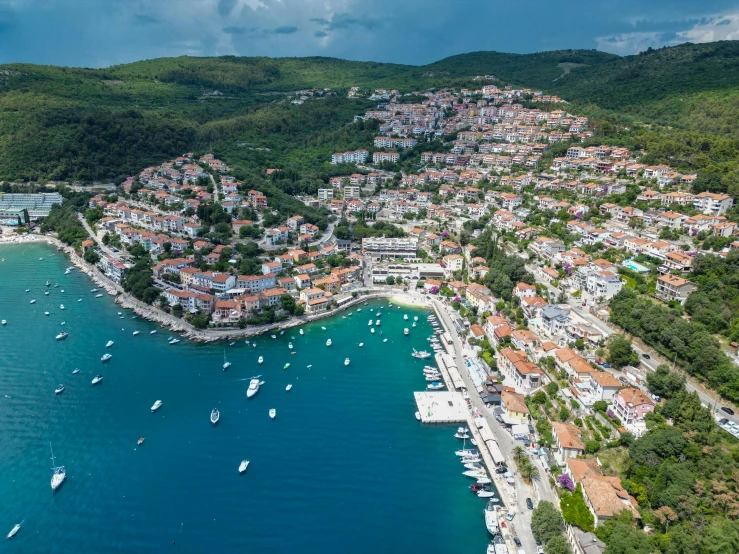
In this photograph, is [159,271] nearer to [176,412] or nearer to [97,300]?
[97,300]

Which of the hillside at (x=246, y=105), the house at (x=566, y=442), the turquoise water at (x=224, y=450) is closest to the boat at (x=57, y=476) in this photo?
the turquoise water at (x=224, y=450)

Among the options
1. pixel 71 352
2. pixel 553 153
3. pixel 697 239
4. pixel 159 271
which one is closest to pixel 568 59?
pixel 553 153

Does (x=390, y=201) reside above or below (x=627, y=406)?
above

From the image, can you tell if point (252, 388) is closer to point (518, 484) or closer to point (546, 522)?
point (518, 484)

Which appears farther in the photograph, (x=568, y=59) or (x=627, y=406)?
(x=568, y=59)

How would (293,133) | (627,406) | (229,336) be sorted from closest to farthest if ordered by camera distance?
(627,406) < (229,336) < (293,133)

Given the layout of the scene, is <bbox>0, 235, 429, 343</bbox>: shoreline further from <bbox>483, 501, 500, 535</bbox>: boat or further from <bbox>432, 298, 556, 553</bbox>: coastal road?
<bbox>483, 501, 500, 535</bbox>: boat
